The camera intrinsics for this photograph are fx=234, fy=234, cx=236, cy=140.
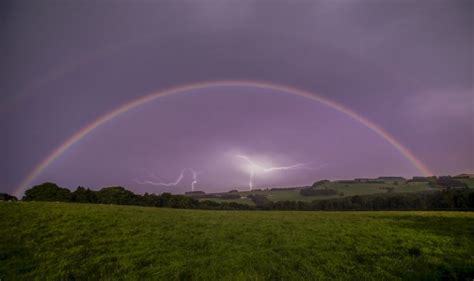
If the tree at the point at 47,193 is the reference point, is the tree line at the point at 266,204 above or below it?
below

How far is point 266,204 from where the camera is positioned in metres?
111

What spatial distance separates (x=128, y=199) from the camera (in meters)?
83.6

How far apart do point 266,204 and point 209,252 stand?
102m

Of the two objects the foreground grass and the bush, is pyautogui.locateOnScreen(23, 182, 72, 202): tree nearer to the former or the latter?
the foreground grass

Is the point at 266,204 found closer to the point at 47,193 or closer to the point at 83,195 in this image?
the point at 83,195

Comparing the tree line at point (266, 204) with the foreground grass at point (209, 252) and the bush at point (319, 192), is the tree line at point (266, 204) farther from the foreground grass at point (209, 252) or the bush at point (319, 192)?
the foreground grass at point (209, 252)

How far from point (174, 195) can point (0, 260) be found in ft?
285

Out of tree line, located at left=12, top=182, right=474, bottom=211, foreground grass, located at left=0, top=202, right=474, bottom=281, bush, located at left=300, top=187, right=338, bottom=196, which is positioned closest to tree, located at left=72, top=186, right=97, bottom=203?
tree line, located at left=12, top=182, right=474, bottom=211

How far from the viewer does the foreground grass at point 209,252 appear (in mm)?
9688

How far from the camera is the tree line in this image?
67.6 meters

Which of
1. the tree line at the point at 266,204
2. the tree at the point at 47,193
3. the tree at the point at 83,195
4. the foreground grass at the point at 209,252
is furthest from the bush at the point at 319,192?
the foreground grass at the point at 209,252

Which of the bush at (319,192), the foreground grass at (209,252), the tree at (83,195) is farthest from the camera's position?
the bush at (319,192)

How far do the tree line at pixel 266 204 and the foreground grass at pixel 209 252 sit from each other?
61.6 meters

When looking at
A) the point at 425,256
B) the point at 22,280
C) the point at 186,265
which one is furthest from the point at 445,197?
the point at 22,280
